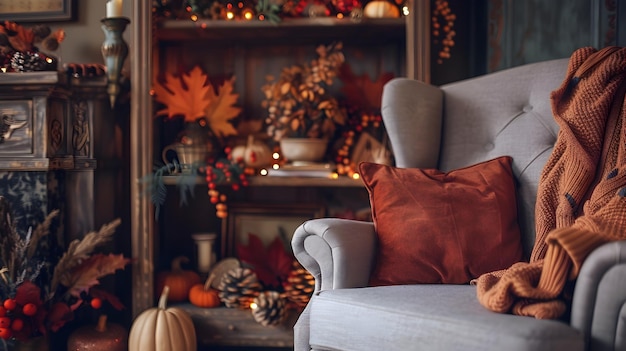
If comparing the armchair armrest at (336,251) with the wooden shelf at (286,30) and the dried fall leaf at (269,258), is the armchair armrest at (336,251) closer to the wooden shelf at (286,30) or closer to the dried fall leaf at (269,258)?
the dried fall leaf at (269,258)

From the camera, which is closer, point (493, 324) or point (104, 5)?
point (493, 324)

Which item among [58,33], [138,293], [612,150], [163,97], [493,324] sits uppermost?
[58,33]

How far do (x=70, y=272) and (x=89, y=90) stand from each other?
0.67 meters

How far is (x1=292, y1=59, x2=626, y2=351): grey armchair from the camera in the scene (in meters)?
1.23

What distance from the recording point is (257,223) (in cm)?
285

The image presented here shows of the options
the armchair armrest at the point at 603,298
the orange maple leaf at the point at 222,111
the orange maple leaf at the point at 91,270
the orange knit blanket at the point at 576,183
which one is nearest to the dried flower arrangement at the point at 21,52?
the orange maple leaf at the point at 222,111

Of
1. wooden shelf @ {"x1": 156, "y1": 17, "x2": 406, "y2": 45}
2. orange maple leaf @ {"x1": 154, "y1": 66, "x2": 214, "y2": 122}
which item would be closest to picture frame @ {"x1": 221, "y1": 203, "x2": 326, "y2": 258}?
orange maple leaf @ {"x1": 154, "y1": 66, "x2": 214, "y2": 122}

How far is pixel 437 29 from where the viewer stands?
2.83 m

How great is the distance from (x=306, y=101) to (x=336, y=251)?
106 centimetres

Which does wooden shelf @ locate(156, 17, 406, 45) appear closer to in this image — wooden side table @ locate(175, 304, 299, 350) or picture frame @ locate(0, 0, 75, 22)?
picture frame @ locate(0, 0, 75, 22)

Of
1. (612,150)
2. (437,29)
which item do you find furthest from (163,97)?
(612,150)

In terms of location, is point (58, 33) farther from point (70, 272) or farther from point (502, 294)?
point (502, 294)

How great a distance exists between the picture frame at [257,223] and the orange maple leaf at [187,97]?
18.8 inches

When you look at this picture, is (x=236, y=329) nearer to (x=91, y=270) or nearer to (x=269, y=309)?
(x=269, y=309)
